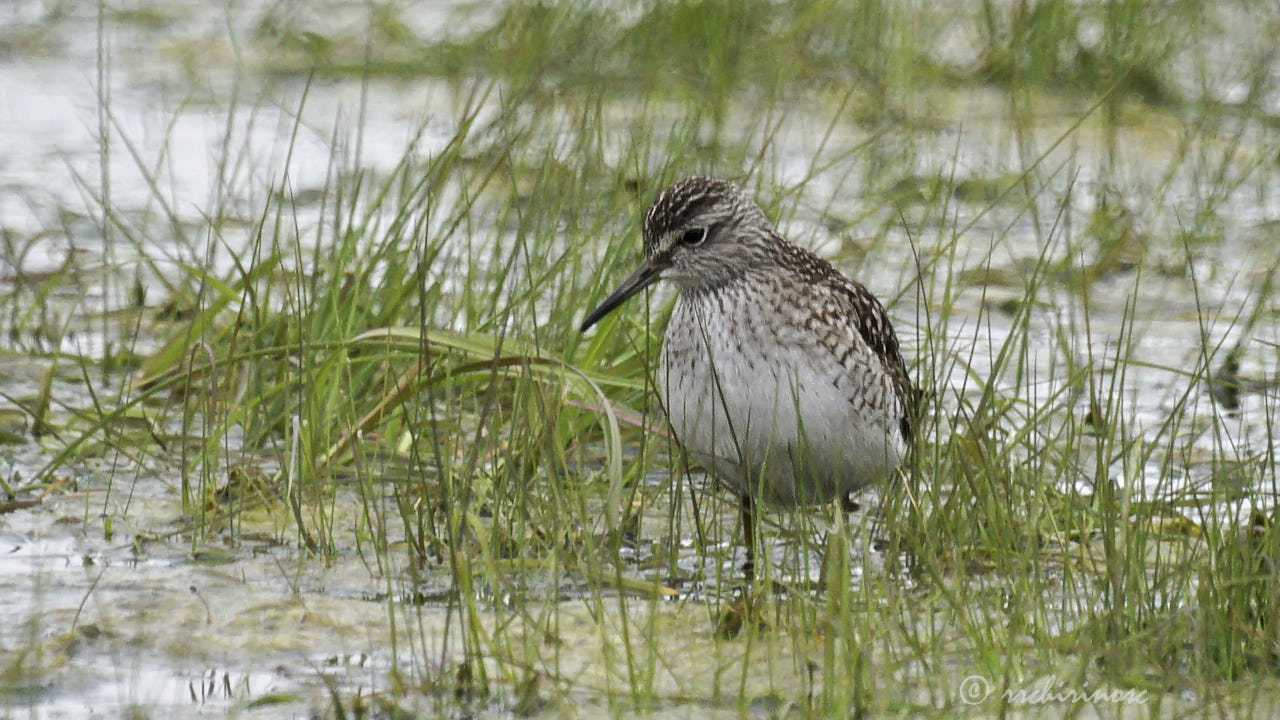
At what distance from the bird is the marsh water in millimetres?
212

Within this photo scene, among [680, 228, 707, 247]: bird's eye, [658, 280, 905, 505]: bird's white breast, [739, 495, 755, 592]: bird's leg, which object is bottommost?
Result: [739, 495, 755, 592]: bird's leg

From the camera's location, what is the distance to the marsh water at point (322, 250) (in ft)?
14.8

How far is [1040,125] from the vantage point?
33.7 ft

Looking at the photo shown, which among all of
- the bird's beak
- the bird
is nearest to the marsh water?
the bird

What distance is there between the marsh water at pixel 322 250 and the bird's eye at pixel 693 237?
66 cm

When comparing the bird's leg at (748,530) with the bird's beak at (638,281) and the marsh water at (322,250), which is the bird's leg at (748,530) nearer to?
the marsh water at (322,250)

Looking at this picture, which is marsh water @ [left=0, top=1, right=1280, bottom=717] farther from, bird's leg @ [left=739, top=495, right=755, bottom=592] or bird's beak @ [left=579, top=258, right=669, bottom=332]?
bird's beak @ [left=579, top=258, right=669, bottom=332]

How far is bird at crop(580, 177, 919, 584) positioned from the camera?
209 inches

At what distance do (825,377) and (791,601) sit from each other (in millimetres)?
929

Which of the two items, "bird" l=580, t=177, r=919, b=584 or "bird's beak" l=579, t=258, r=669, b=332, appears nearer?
"bird" l=580, t=177, r=919, b=584

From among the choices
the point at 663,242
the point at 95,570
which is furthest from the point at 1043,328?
the point at 95,570

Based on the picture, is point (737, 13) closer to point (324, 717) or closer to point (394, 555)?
point (394, 555)

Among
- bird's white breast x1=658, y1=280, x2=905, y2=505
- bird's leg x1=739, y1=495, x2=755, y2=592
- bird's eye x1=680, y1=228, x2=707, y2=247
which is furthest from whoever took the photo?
bird's eye x1=680, y1=228, x2=707, y2=247

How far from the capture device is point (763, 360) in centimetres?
537
